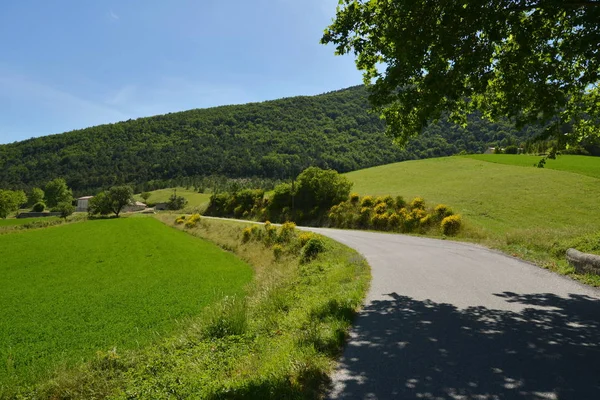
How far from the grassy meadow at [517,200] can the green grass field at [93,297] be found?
13615mm

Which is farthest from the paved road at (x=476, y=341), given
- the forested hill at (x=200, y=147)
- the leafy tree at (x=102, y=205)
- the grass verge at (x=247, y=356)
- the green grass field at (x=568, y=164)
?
the forested hill at (x=200, y=147)

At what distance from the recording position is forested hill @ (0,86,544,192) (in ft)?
502

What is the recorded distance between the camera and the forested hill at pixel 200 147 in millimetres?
153000

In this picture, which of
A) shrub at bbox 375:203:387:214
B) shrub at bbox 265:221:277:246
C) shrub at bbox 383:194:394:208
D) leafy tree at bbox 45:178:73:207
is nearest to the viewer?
shrub at bbox 265:221:277:246

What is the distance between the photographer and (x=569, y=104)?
11984mm

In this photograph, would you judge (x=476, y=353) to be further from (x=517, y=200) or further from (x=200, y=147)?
(x=200, y=147)

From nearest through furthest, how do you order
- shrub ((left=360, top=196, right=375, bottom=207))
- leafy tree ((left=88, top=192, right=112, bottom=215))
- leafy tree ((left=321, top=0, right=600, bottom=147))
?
leafy tree ((left=321, top=0, right=600, bottom=147)) → shrub ((left=360, top=196, right=375, bottom=207)) → leafy tree ((left=88, top=192, right=112, bottom=215))

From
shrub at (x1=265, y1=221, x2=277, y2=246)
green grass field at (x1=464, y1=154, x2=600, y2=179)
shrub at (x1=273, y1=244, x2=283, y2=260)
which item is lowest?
shrub at (x1=273, y1=244, x2=283, y2=260)

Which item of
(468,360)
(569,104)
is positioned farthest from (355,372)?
(569,104)

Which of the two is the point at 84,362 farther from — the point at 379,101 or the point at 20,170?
the point at 20,170

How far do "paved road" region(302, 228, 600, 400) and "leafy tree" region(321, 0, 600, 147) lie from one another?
4686mm

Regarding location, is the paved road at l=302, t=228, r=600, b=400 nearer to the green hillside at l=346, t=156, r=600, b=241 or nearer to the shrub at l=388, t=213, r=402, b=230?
the green hillside at l=346, t=156, r=600, b=241

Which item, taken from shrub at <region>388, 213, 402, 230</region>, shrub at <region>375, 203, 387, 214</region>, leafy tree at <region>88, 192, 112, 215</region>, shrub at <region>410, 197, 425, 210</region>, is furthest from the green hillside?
leafy tree at <region>88, 192, 112, 215</region>

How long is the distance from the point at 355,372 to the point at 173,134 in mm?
201391
